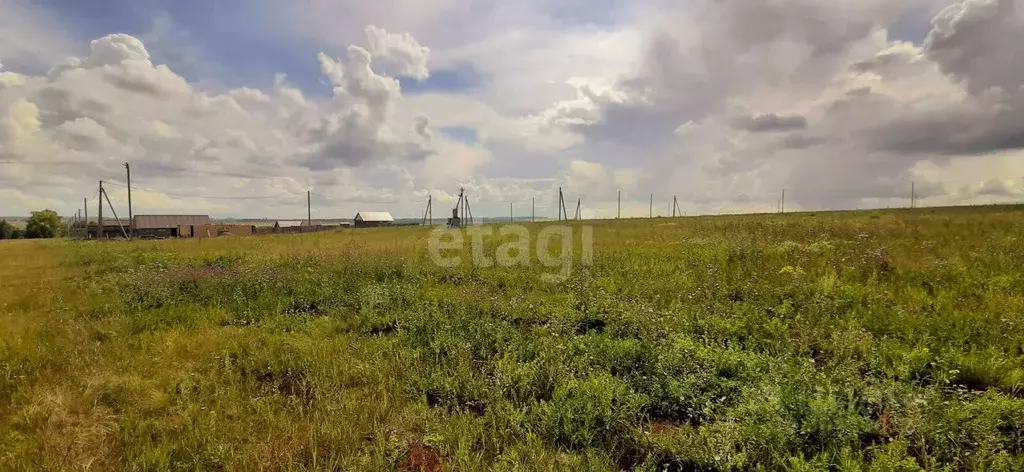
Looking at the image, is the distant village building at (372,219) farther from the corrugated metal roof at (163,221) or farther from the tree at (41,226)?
Result: the tree at (41,226)

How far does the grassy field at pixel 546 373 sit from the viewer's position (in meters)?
3.51

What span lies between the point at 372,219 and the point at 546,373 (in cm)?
9856

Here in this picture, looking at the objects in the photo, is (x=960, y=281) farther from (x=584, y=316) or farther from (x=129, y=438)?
(x=129, y=438)

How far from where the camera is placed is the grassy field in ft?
11.5

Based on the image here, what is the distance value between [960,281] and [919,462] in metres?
6.47

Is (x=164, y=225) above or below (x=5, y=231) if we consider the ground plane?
above

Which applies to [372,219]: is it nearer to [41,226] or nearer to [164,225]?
[164,225]

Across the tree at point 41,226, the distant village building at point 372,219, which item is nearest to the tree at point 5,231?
the tree at point 41,226

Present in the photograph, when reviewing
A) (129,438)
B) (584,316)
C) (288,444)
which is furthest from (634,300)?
(129,438)

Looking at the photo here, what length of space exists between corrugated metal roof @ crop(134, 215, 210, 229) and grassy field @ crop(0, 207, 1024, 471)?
3068 inches

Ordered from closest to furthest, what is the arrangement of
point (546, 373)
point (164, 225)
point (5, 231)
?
point (546, 373)
point (5, 231)
point (164, 225)

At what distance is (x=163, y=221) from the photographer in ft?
249

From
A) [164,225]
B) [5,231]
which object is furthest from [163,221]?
[5,231]

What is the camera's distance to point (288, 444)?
377cm
